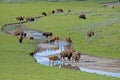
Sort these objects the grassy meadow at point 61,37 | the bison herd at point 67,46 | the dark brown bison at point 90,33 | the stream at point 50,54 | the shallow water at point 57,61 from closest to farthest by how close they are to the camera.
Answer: the grassy meadow at point 61,37, the shallow water at point 57,61, the stream at point 50,54, the bison herd at point 67,46, the dark brown bison at point 90,33

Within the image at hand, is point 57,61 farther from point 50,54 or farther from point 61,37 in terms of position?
point 61,37

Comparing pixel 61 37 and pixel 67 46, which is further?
pixel 61 37

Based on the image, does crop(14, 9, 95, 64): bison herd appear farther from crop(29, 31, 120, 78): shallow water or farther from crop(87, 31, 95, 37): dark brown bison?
crop(29, 31, 120, 78): shallow water

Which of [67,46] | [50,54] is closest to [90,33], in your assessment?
[67,46]

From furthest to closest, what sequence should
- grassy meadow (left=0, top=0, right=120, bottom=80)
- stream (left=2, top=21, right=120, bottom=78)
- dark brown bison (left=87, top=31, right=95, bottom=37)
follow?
dark brown bison (left=87, top=31, right=95, bottom=37), stream (left=2, top=21, right=120, bottom=78), grassy meadow (left=0, top=0, right=120, bottom=80)

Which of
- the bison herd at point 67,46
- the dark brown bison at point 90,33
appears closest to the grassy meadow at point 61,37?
the dark brown bison at point 90,33

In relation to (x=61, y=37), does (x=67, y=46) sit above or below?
above

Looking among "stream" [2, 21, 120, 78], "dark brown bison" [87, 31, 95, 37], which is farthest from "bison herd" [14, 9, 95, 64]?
"stream" [2, 21, 120, 78]

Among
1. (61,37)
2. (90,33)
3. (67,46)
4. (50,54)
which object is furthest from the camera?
(61,37)

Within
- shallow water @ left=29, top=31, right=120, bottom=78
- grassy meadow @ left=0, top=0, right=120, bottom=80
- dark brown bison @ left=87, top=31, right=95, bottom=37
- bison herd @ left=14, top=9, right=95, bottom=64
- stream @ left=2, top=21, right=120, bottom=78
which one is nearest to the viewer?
grassy meadow @ left=0, top=0, right=120, bottom=80

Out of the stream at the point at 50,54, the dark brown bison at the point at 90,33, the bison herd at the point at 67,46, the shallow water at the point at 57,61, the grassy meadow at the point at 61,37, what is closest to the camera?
the grassy meadow at the point at 61,37

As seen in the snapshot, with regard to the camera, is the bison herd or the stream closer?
the stream

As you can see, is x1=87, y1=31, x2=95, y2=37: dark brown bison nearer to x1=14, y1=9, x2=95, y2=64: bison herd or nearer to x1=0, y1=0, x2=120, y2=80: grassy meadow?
x1=14, y1=9, x2=95, y2=64: bison herd

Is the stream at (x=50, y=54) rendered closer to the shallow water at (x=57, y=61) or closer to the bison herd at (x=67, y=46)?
the shallow water at (x=57, y=61)
